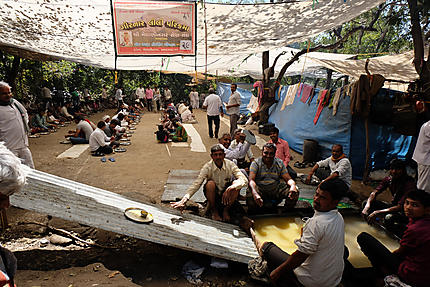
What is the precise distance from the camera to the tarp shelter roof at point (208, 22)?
13.0 feet

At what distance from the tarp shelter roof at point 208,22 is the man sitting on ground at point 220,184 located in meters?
2.39

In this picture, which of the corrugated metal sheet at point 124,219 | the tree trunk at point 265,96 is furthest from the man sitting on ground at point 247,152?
the tree trunk at point 265,96

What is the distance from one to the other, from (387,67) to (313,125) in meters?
2.93

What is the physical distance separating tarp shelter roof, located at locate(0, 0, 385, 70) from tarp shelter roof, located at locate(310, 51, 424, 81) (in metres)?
2.85

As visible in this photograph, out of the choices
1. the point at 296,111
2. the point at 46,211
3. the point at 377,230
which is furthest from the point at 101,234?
the point at 296,111

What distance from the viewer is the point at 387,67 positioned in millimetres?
7504

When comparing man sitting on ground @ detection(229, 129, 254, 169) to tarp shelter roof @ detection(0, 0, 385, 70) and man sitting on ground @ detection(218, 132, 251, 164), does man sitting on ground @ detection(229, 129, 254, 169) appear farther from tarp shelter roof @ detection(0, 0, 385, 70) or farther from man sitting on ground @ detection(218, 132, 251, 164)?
tarp shelter roof @ detection(0, 0, 385, 70)

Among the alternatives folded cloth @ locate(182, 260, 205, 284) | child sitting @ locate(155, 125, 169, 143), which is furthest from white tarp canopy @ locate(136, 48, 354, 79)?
folded cloth @ locate(182, 260, 205, 284)

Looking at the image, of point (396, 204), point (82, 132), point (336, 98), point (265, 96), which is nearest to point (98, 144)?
point (82, 132)

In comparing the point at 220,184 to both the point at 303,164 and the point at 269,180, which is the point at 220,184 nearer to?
the point at 269,180

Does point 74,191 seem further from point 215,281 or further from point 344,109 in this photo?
point 344,109

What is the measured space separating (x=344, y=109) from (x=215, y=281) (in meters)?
5.20

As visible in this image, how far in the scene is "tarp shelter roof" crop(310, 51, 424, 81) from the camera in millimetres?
7000

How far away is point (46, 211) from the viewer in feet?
8.60
